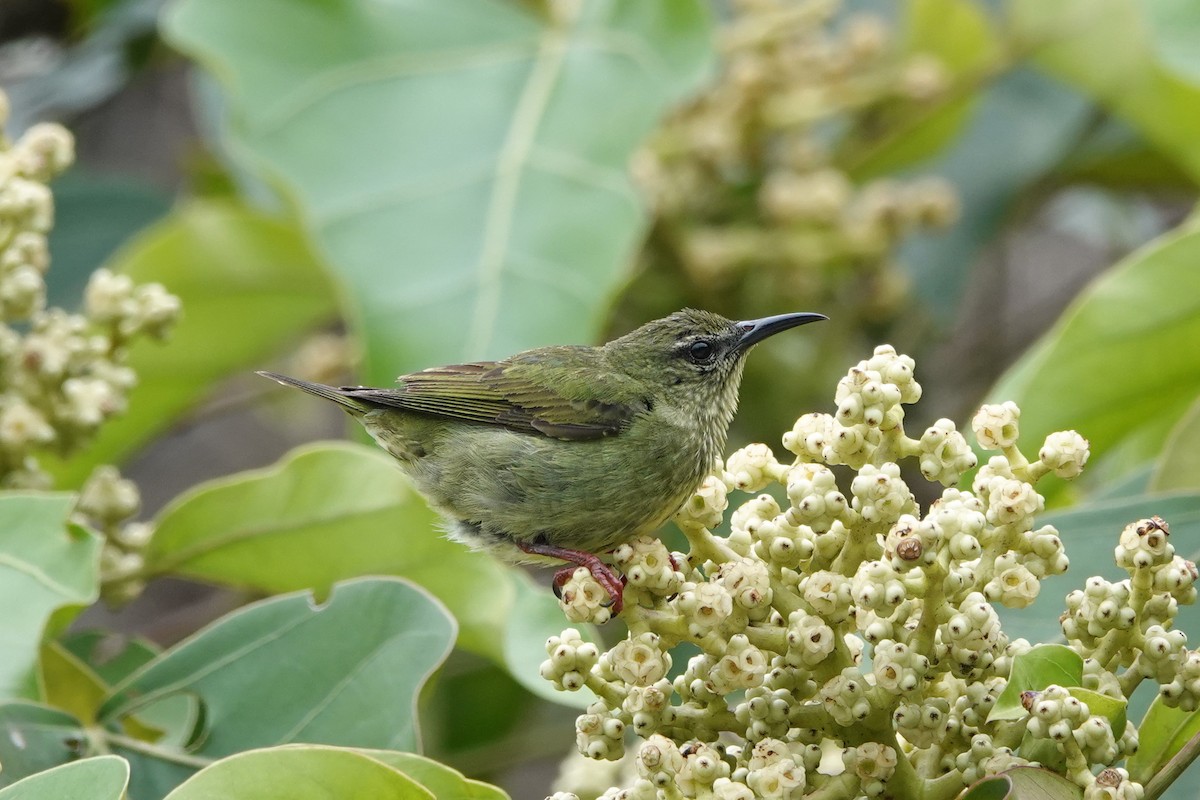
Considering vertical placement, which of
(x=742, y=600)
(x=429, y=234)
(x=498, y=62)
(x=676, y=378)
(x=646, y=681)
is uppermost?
(x=498, y=62)

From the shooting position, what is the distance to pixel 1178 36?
3266 mm

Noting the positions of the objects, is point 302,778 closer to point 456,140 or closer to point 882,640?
point 882,640

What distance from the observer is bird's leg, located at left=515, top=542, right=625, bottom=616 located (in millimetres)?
1954

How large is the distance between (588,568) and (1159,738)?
84 cm

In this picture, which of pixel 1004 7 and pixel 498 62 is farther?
pixel 1004 7

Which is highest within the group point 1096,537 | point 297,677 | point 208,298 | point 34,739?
point 208,298

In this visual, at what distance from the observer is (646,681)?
5.80ft

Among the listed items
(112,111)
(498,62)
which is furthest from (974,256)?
(112,111)

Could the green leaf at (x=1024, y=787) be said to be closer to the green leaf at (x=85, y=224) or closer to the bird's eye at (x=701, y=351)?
the bird's eye at (x=701, y=351)

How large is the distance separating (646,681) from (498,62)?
246cm

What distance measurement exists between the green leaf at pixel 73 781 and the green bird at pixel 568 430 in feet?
2.91

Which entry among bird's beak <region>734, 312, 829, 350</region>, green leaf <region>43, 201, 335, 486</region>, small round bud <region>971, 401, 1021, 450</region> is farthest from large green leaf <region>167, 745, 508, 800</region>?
green leaf <region>43, 201, 335, 486</region>

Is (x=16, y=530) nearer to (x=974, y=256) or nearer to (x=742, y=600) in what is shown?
(x=742, y=600)

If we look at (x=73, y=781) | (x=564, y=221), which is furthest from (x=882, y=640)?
(x=564, y=221)
